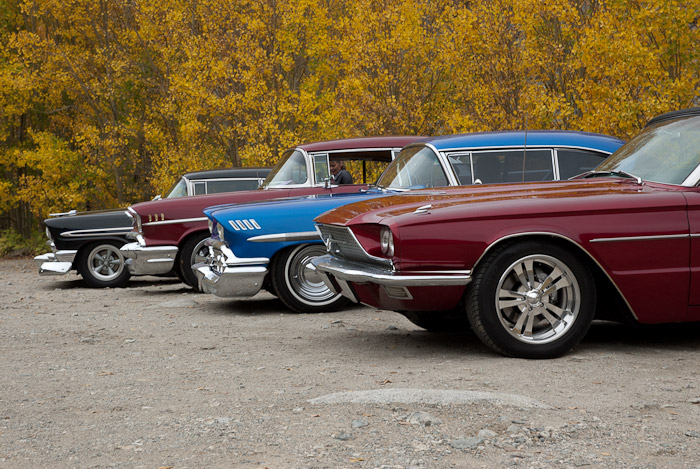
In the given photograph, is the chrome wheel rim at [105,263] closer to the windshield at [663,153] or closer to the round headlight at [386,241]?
the round headlight at [386,241]

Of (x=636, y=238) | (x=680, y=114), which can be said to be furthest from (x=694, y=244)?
(x=680, y=114)

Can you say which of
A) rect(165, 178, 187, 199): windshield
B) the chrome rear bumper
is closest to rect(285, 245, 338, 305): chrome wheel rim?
rect(165, 178, 187, 199): windshield

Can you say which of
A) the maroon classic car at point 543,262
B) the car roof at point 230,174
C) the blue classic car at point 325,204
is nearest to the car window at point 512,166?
the blue classic car at point 325,204

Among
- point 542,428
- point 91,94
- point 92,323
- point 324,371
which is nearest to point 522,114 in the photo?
point 92,323

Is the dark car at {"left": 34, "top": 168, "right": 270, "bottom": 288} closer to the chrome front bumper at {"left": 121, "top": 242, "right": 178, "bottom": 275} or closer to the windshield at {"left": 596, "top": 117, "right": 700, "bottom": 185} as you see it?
the chrome front bumper at {"left": 121, "top": 242, "right": 178, "bottom": 275}

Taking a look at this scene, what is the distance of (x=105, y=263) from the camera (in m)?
13.3

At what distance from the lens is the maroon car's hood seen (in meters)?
5.66

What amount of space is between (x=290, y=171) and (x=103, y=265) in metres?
4.24

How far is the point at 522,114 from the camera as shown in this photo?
16.3m

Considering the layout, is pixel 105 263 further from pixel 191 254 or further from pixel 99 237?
pixel 191 254

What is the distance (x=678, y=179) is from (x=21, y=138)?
83.7ft

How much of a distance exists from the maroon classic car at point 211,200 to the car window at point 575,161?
262 centimetres

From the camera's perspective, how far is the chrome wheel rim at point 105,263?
43.5 feet

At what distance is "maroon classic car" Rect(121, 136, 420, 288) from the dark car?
166cm
